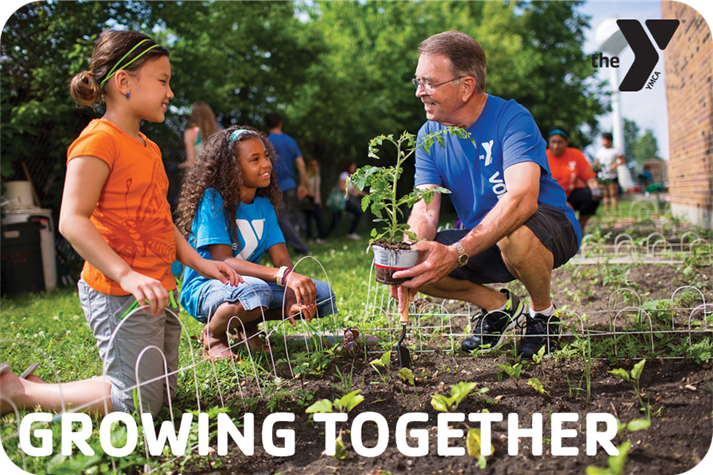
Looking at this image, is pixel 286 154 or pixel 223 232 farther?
pixel 286 154

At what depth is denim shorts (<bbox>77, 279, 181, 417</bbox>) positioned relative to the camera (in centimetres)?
187

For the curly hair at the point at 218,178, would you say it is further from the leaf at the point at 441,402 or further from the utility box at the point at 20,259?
the utility box at the point at 20,259

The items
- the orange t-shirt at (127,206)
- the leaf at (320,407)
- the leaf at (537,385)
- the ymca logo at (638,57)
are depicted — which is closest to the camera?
the leaf at (320,407)

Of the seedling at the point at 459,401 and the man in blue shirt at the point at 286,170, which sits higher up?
the man in blue shirt at the point at 286,170

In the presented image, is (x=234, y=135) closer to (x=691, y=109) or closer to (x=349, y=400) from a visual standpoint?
(x=349, y=400)

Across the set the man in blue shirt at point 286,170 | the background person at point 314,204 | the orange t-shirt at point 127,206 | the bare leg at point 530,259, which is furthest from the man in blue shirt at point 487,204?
the background person at point 314,204

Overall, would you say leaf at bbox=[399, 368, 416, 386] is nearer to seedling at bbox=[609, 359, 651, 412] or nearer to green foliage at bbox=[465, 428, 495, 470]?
green foliage at bbox=[465, 428, 495, 470]

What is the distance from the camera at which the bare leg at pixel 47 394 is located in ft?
6.29

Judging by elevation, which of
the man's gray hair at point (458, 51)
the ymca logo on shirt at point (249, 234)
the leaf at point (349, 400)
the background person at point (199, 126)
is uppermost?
the background person at point (199, 126)

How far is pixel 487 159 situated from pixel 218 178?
1436 mm

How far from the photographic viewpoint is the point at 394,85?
44.8ft

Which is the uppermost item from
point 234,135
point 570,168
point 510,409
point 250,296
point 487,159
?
point 234,135

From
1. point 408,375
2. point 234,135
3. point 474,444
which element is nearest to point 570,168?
point 234,135

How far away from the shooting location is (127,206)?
192cm
